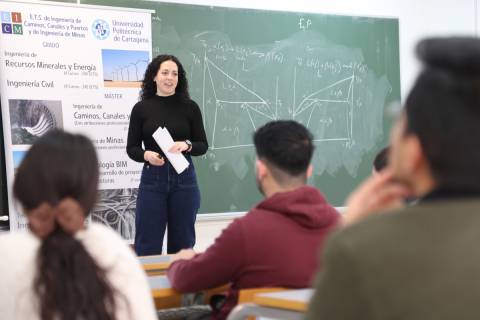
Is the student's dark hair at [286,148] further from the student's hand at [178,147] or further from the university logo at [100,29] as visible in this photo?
the university logo at [100,29]

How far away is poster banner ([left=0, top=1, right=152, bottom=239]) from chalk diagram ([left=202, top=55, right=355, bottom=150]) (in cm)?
71

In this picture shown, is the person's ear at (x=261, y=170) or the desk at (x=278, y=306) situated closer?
the desk at (x=278, y=306)

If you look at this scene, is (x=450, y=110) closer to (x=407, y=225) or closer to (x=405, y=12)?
(x=407, y=225)

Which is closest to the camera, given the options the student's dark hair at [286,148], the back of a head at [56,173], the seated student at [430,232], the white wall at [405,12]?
the seated student at [430,232]

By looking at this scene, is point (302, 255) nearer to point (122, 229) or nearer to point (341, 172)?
point (122, 229)

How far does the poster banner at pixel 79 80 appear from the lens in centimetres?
430

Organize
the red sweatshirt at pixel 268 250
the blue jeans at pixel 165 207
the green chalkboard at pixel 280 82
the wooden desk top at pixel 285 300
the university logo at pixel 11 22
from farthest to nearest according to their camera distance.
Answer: the green chalkboard at pixel 280 82
the university logo at pixel 11 22
the blue jeans at pixel 165 207
the red sweatshirt at pixel 268 250
the wooden desk top at pixel 285 300

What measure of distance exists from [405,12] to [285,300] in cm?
489

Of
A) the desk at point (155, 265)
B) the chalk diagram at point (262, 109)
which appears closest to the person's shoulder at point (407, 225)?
the desk at point (155, 265)

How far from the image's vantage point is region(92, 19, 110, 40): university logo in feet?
15.0

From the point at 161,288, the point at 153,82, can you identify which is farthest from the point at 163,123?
the point at 161,288

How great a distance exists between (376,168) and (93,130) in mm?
2301

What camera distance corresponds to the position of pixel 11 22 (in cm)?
429

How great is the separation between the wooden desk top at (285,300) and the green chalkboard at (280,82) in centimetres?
340
